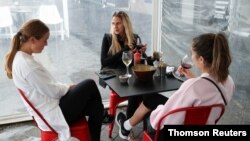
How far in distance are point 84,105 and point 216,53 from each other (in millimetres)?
916

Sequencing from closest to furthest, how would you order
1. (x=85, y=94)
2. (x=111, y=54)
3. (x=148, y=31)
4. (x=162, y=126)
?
(x=162, y=126), (x=85, y=94), (x=111, y=54), (x=148, y=31)

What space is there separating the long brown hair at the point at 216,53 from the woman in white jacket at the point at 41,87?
841mm

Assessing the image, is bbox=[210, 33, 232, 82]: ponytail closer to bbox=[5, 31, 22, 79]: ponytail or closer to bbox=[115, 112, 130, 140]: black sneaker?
bbox=[115, 112, 130, 140]: black sneaker

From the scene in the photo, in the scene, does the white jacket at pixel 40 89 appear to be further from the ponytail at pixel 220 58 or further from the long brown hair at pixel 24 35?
the ponytail at pixel 220 58

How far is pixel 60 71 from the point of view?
2.79 metres

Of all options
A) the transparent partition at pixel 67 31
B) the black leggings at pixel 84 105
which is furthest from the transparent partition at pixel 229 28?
the black leggings at pixel 84 105

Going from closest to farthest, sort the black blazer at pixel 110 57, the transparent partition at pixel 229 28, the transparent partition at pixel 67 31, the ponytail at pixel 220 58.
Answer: the ponytail at pixel 220 58 → the transparent partition at pixel 229 28 → the black blazer at pixel 110 57 → the transparent partition at pixel 67 31

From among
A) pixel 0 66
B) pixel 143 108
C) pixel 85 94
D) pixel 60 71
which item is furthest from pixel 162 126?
pixel 0 66

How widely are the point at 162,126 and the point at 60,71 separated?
1.61 metres

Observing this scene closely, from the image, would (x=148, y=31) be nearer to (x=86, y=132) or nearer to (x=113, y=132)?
(x=113, y=132)

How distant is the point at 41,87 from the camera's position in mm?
1616

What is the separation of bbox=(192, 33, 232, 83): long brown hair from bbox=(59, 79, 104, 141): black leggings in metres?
0.82

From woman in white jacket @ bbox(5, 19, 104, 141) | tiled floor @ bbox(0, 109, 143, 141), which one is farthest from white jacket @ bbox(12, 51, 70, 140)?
tiled floor @ bbox(0, 109, 143, 141)

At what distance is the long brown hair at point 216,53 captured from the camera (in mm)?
1304
